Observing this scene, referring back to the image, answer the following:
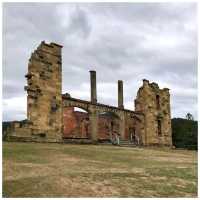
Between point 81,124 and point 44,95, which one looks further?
point 81,124

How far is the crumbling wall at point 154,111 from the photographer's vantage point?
38.6 m

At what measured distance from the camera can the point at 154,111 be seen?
129 ft

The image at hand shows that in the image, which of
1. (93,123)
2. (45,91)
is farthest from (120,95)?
(45,91)

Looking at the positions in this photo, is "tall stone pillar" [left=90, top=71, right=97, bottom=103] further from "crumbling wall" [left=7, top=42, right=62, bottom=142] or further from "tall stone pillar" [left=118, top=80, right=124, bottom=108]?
"crumbling wall" [left=7, top=42, right=62, bottom=142]

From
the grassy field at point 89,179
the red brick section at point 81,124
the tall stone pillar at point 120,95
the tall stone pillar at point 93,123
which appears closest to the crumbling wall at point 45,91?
the tall stone pillar at point 93,123

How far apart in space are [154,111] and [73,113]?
369 inches

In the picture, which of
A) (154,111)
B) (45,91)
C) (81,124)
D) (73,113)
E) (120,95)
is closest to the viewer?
(45,91)

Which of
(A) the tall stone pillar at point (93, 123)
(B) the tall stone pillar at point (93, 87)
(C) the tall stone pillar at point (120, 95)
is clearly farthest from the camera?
(C) the tall stone pillar at point (120, 95)

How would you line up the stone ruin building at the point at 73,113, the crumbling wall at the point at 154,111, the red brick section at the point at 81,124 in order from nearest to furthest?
the stone ruin building at the point at 73,113, the crumbling wall at the point at 154,111, the red brick section at the point at 81,124

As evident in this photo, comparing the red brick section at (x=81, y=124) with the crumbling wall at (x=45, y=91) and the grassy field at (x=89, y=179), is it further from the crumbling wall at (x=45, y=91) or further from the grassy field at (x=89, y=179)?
the grassy field at (x=89, y=179)

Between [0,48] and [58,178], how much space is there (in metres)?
3.59

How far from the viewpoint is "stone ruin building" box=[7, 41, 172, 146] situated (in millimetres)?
26656

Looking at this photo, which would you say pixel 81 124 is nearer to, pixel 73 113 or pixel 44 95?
pixel 73 113

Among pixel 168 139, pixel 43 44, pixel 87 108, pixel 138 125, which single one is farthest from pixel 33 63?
pixel 168 139
